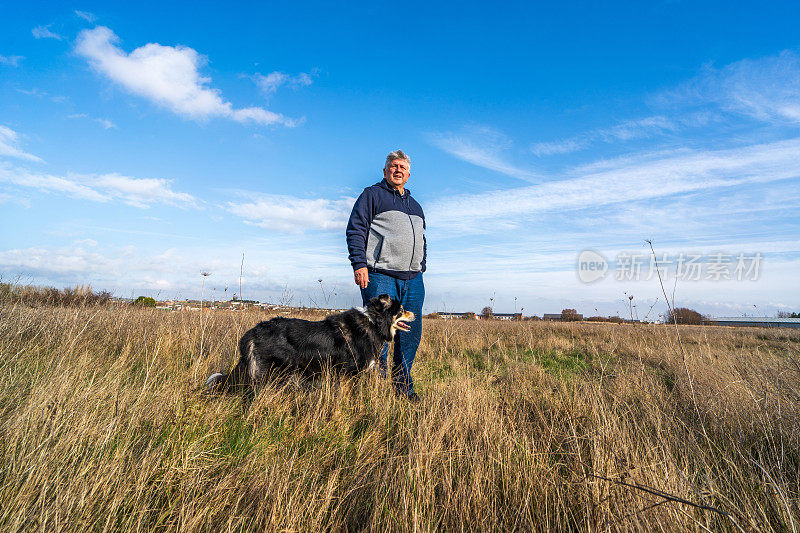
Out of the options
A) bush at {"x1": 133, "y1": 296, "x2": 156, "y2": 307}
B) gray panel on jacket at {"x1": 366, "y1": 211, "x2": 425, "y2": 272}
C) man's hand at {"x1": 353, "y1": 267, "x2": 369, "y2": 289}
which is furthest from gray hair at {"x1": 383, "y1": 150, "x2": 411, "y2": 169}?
bush at {"x1": 133, "y1": 296, "x2": 156, "y2": 307}

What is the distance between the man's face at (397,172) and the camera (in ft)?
15.8

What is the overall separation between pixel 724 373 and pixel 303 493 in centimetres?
538

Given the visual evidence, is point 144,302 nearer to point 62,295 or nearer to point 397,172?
point 62,295

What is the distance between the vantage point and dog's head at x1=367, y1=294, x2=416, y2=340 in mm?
4504

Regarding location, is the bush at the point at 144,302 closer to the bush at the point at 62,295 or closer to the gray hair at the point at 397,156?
the bush at the point at 62,295

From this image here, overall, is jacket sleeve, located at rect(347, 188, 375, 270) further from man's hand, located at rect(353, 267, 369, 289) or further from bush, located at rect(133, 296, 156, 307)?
bush, located at rect(133, 296, 156, 307)

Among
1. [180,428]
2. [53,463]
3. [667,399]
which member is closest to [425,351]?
[667,399]

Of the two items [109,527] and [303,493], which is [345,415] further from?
[109,527]

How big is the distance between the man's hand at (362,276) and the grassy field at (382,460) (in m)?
1.22

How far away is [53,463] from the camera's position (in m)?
1.96

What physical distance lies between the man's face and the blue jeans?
4.04 ft

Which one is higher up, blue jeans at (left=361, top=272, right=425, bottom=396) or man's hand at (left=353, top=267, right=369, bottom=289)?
man's hand at (left=353, top=267, right=369, bottom=289)

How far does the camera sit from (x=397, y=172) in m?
4.81

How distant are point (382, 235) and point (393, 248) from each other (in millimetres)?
213
